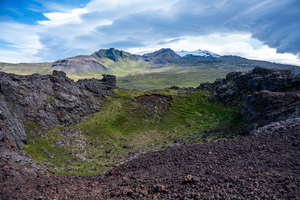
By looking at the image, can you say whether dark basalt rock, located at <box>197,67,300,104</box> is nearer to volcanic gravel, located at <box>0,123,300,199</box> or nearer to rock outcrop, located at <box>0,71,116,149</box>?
volcanic gravel, located at <box>0,123,300,199</box>

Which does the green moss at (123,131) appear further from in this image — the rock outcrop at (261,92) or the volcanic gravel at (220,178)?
the volcanic gravel at (220,178)

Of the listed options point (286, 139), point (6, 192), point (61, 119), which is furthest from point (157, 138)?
point (6, 192)

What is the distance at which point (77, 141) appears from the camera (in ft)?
126

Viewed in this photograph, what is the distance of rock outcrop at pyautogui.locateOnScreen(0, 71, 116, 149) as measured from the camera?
31.7 meters

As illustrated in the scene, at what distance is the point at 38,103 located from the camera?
43250 millimetres

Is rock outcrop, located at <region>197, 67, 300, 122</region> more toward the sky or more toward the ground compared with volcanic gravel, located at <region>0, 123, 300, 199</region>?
more toward the sky

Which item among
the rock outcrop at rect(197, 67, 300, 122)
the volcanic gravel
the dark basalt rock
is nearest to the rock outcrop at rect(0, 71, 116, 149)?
the volcanic gravel

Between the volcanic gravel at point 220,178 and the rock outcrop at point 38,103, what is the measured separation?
16913 mm

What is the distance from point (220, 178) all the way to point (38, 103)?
49.1 metres

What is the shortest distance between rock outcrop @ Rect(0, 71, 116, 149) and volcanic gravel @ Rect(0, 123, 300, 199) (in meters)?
16.9

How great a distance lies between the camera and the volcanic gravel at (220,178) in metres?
10.3

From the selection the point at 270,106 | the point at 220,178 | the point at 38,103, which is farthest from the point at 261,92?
the point at 38,103

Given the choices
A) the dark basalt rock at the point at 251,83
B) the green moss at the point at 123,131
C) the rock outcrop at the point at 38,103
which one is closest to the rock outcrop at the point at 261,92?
the dark basalt rock at the point at 251,83

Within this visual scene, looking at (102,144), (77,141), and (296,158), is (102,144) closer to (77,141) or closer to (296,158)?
(77,141)
